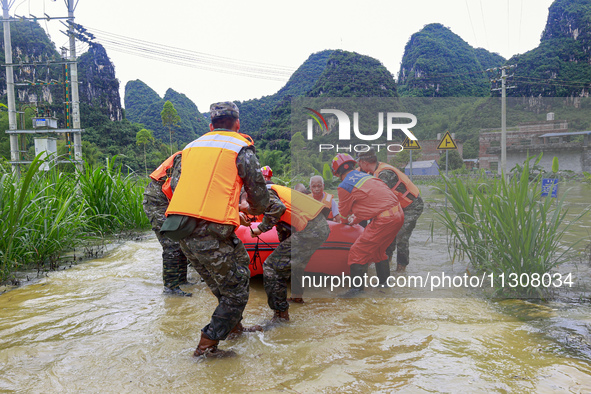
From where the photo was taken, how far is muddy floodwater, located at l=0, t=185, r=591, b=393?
2217 mm

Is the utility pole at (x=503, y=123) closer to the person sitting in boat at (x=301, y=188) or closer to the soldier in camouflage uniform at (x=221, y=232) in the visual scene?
the person sitting in boat at (x=301, y=188)

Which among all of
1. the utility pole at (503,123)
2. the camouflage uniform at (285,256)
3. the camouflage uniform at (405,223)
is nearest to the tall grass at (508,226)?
the utility pole at (503,123)

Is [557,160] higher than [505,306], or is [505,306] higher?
[557,160]

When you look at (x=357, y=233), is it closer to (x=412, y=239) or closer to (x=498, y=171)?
(x=412, y=239)

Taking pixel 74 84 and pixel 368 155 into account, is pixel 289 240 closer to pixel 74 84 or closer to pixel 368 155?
pixel 368 155

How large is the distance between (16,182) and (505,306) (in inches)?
225

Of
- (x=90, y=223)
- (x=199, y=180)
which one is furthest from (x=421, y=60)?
(x=199, y=180)

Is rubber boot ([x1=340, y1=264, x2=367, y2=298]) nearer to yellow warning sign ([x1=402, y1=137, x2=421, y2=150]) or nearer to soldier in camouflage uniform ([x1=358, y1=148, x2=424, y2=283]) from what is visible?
soldier in camouflage uniform ([x1=358, y1=148, x2=424, y2=283])

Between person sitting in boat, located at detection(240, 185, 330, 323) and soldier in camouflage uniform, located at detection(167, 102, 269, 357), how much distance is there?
457mm

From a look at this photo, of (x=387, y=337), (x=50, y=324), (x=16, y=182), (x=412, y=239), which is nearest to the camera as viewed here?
(x=387, y=337)

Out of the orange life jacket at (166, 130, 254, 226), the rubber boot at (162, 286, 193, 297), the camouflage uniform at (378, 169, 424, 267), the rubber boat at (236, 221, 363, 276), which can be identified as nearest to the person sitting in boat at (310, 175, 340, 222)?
the rubber boat at (236, 221, 363, 276)

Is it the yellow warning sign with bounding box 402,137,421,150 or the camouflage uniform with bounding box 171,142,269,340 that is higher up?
the yellow warning sign with bounding box 402,137,421,150

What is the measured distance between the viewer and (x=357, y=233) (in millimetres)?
3877

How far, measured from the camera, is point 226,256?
8.16ft
